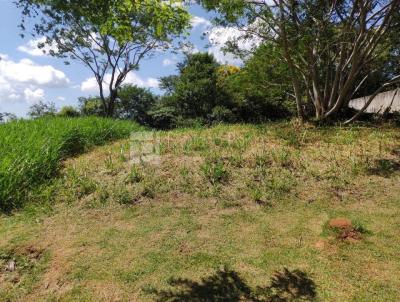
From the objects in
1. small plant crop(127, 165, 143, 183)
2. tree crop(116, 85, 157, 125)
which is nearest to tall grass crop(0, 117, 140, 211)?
small plant crop(127, 165, 143, 183)

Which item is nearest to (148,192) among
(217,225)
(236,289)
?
(217,225)

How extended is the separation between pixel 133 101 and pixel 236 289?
2075cm

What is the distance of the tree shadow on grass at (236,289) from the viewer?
3.68 m

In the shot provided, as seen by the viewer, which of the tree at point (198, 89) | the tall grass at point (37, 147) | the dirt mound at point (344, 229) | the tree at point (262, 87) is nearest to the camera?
the dirt mound at point (344, 229)

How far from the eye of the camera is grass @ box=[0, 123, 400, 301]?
393 centimetres

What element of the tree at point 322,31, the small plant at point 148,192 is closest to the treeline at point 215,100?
the tree at point 322,31

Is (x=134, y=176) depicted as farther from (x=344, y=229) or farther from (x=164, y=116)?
(x=164, y=116)

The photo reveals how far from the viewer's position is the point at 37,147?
23.8 ft

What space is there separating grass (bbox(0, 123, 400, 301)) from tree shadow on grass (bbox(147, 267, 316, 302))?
0.05 feet

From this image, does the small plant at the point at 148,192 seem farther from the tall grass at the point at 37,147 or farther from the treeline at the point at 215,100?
the treeline at the point at 215,100

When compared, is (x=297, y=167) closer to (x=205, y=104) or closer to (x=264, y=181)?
(x=264, y=181)

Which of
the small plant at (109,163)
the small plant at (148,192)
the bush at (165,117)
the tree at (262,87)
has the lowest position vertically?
the small plant at (148,192)

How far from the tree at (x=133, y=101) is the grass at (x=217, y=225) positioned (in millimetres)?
15813

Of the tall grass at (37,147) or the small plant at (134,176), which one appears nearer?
the tall grass at (37,147)
